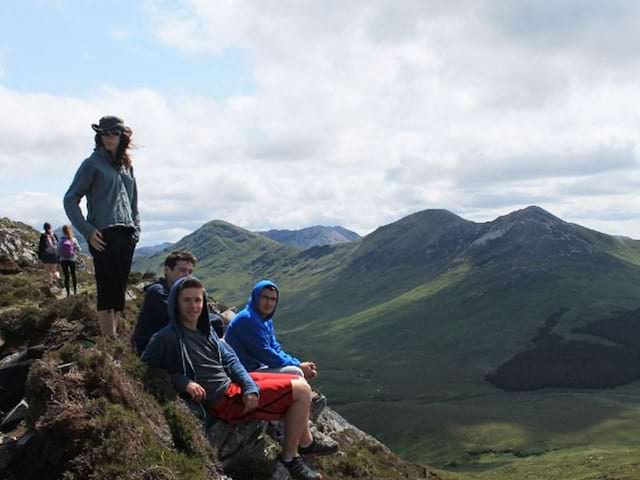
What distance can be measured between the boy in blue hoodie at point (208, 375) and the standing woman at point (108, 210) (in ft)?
6.54

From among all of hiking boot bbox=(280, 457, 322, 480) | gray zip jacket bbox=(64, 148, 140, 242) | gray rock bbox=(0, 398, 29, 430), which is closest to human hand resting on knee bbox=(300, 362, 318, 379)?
hiking boot bbox=(280, 457, 322, 480)

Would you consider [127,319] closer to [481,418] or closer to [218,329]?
[218,329]

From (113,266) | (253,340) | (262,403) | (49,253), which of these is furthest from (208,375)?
(49,253)

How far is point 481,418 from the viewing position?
6698 inches

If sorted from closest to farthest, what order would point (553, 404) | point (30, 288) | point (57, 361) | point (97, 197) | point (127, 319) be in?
point (57, 361) → point (97, 197) → point (127, 319) → point (30, 288) → point (553, 404)

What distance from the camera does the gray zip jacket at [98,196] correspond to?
11.5 m

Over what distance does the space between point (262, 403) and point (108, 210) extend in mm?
5066

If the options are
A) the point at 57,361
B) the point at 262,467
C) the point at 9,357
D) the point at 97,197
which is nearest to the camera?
the point at 57,361

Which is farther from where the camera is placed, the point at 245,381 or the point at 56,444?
the point at 245,381

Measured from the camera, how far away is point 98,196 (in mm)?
11805

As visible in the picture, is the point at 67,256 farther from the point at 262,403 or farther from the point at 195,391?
the point at 262,403

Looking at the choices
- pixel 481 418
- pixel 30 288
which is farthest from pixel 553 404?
pixel 30 288

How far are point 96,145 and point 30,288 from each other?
1679 centimetres

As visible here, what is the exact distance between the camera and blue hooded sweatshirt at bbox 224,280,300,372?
1316cm
